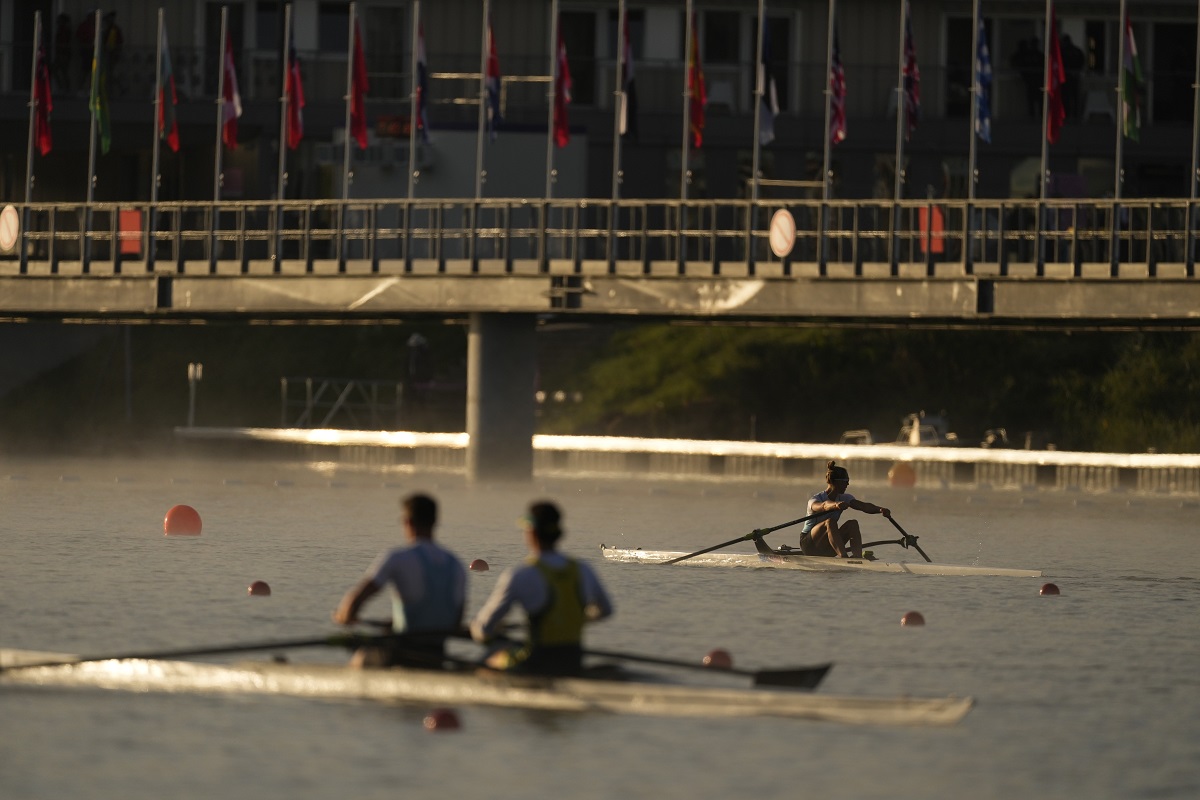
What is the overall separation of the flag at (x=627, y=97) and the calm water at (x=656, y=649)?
9.12 metres

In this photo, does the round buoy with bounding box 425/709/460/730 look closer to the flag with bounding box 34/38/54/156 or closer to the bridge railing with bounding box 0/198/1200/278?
the bridge railing with bounding box 0/198/1200/278

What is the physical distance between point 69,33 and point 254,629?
45.9 m

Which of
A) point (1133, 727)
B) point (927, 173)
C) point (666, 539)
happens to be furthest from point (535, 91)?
point (1133, 727)

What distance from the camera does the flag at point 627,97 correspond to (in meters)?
53.5

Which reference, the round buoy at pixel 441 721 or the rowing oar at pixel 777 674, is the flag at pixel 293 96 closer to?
the rowing oar at pixel 777 674

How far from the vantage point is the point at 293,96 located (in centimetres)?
5788

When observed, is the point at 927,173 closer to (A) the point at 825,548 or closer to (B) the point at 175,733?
(A) the point at 825,548

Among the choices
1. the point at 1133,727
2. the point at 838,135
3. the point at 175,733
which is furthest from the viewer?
the point at 838,135

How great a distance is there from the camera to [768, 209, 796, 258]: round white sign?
49312 millimetres

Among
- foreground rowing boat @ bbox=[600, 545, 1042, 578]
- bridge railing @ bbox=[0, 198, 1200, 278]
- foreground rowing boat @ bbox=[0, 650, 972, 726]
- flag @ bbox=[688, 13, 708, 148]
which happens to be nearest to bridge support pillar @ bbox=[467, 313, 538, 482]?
bridge railing @ bbox=[0, 198, 1200, 278]

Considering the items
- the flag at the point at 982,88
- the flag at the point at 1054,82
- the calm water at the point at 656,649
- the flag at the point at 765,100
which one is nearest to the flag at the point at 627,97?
the flag at the point at 765,100

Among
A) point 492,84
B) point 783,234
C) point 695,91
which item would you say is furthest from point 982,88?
point 492,84

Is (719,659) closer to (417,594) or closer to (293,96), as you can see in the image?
(417,594)

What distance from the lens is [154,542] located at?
37.4m
